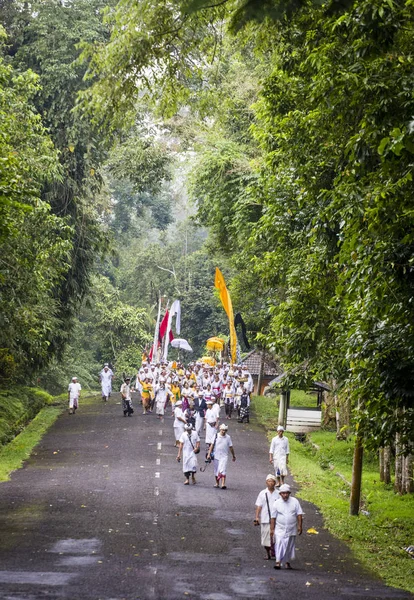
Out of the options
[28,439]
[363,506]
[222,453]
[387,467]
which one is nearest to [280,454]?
[222,453]

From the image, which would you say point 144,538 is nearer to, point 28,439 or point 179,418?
point 179,418

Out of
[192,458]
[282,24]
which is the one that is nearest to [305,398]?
[192,458]

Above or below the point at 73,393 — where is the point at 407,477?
below

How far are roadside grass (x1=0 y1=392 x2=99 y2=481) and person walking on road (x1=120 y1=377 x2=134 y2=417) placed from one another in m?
2.59

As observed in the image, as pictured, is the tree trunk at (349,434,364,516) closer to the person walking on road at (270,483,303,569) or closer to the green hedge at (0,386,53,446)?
the person walking on road at (270,483,303,569)

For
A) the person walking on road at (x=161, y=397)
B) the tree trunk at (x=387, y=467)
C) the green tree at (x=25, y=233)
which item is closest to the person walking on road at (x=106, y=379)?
the person walking on road at (x=161, y=397)

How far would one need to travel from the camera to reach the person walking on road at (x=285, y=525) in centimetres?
1373

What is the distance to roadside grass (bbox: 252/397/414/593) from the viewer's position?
1505cm

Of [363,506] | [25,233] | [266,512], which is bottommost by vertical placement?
[363,506]

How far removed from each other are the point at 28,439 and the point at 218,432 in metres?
8.75

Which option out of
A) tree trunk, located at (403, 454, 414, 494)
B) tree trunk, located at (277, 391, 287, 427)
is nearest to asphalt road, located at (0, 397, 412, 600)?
tree trunk, located at (403, 454, 414, 494)

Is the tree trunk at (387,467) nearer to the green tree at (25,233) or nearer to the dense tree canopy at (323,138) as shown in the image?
the dense tree canopy at (323,138)

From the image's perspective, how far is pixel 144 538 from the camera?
15.5 meters

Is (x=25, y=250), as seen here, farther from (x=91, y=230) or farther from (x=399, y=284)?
(x=91, y=230)
